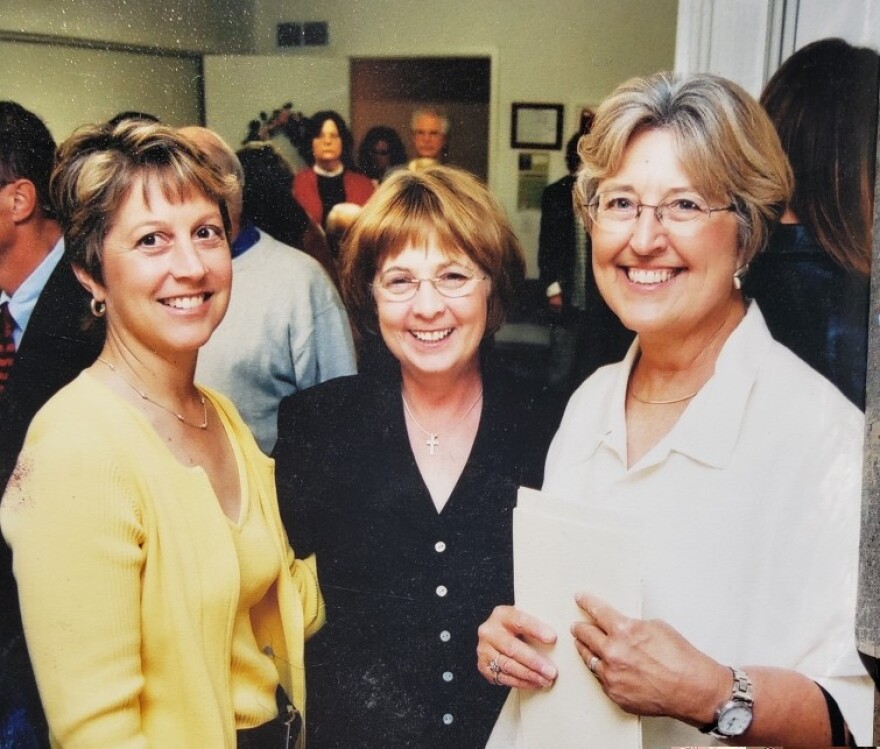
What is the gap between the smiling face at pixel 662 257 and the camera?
2.26 m

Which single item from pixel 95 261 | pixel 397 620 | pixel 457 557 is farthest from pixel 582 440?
pixel 95 261

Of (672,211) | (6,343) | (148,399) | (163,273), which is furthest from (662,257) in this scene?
(6,343)

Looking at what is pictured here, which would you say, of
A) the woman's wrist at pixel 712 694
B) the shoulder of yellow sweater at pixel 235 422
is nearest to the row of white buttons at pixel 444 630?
the shoulder of yellow sweater at pixel 235 422

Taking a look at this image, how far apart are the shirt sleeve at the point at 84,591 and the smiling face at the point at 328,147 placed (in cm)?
97

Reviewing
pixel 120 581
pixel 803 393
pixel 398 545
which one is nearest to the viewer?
pixel 120 581

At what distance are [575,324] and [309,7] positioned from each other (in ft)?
3.69

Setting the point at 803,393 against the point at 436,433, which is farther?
the point at 436,433

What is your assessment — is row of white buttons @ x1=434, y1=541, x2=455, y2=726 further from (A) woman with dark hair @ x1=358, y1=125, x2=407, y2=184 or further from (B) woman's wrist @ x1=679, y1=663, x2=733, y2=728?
(A) woman with dark hair @ x1=358, y1=125, x2=407, y2=184

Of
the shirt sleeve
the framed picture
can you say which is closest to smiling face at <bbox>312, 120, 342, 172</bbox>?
the framed picture

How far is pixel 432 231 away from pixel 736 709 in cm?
146

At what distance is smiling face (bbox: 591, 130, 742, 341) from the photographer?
2.26m

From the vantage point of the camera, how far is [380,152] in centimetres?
238

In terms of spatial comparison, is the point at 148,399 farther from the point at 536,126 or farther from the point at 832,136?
the point at 832,136

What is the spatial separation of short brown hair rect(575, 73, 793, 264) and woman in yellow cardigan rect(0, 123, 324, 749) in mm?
1018
